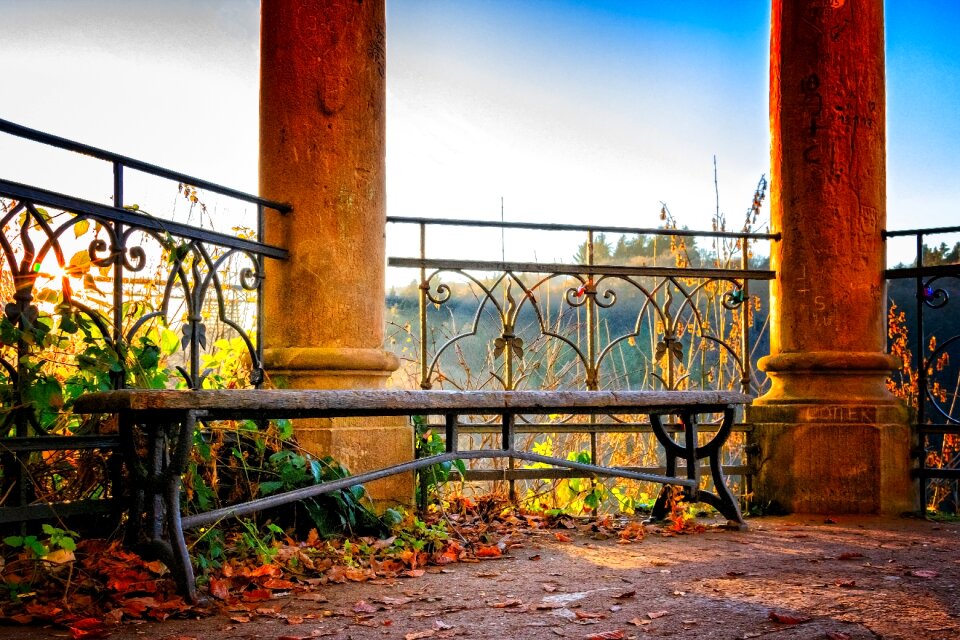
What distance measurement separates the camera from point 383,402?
3.34m

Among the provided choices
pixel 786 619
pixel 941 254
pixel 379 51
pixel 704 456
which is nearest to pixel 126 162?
pixel 379 51

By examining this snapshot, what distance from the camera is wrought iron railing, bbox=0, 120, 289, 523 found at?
9.72 feet

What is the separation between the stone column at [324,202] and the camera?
4.31m

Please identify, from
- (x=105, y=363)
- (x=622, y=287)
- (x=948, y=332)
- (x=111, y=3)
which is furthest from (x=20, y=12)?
(x=948, y=332)

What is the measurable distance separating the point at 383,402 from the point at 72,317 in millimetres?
1194

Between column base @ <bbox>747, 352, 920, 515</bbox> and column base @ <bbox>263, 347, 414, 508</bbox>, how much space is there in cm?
233

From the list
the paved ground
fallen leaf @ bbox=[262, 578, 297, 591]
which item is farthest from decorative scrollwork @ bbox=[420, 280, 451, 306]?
fallen leaf @ bbox=[262, 578, 297, 591]

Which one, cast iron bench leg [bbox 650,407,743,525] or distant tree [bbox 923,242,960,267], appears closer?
cast iron bench leg [bbox 650,407,743,525]

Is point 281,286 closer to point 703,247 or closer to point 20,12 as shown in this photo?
point 20,12

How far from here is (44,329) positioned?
3.01 meters

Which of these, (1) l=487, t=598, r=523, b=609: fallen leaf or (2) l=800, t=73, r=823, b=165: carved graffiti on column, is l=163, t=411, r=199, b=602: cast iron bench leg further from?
(2) l=800, t=73, r=823, b=165: carved graffiti on column

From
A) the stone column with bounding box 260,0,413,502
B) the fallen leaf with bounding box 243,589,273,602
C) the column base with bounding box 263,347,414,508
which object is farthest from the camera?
the stone column with bounding box 260,0,413,502

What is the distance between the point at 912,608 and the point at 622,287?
11.1 metres

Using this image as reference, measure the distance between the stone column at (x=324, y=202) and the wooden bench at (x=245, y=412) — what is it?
27.9 inches
